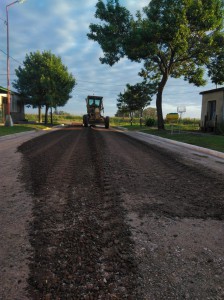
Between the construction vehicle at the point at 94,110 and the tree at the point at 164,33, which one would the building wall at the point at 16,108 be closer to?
the construction vehicle at the point at 94,110

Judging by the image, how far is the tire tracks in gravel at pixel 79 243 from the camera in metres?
2.10

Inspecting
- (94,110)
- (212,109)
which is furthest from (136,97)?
(212,109)

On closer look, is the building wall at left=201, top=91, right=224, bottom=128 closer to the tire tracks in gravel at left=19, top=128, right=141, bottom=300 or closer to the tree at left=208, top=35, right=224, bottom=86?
the tree at left=208, top=35, right=224, bottom=86

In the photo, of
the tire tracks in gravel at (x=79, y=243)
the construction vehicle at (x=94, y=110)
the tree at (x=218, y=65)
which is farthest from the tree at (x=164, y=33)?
the tire tracks in gravel at (x=79, y=243)

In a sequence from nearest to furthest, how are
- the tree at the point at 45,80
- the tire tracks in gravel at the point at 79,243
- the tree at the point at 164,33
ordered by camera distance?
the tire tracks in gravel at the point at 79,243
the tree at the point at 164,33
the tree at the point at 45,80

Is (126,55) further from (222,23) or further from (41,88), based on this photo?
(41,88)

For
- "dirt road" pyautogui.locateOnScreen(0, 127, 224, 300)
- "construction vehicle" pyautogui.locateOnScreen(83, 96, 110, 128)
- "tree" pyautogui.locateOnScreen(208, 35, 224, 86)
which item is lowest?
"dirt road" pyautogui.locateOnScreen(0, 127, 224, 300)

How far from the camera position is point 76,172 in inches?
238

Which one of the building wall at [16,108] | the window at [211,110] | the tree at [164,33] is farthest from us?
the building wall at [16,108]

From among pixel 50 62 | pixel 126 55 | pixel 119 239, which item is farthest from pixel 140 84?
pixel 119 239

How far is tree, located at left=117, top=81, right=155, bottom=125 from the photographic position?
3268 centimetres

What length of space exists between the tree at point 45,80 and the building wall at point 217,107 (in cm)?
2227

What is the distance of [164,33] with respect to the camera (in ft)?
69.3

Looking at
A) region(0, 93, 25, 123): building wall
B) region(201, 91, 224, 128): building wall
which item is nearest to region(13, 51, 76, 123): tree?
region(0, 93, 25, 123): building wall
